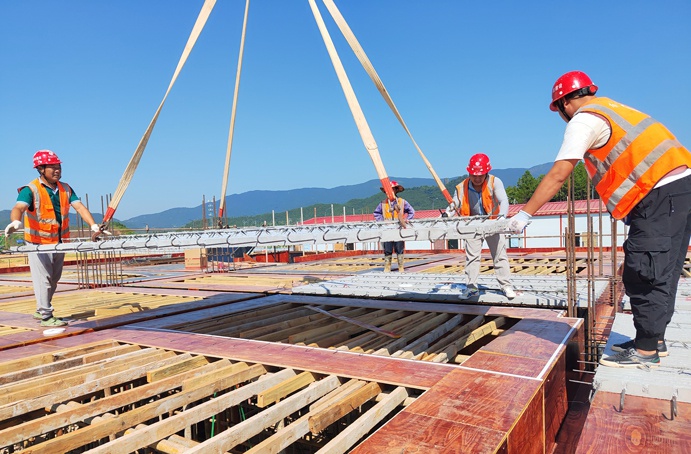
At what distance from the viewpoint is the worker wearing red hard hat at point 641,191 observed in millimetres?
2607

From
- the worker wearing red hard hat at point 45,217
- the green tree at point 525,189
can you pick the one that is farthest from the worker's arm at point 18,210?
the green tree at point 525,189

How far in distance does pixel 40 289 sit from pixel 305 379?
12.0ft

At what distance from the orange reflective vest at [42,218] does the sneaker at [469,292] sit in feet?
15.1

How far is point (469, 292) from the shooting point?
5.66 metres

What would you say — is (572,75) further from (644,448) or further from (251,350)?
(251,350)

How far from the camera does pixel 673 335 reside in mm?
3381

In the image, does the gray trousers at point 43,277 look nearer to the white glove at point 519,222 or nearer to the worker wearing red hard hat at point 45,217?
the worker wearing red hard hat at point 45,217

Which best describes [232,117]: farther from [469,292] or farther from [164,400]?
[164,400]

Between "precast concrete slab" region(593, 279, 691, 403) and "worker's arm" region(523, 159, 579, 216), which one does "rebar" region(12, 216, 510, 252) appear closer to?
"worker's arm" region(523, 159, 579, 216)

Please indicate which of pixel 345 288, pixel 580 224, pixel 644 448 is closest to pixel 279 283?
pixel 345 288

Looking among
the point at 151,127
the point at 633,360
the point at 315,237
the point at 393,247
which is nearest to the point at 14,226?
the point at 151,127

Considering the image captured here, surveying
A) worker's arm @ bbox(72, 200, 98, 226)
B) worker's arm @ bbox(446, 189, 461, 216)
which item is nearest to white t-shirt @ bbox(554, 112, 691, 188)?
worker's arm @ bbox(446, 189, 461, 216)

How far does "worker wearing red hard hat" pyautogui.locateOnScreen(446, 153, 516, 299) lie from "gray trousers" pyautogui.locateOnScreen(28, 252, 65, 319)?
14.9 ft

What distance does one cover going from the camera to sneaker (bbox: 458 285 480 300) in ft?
18.1
